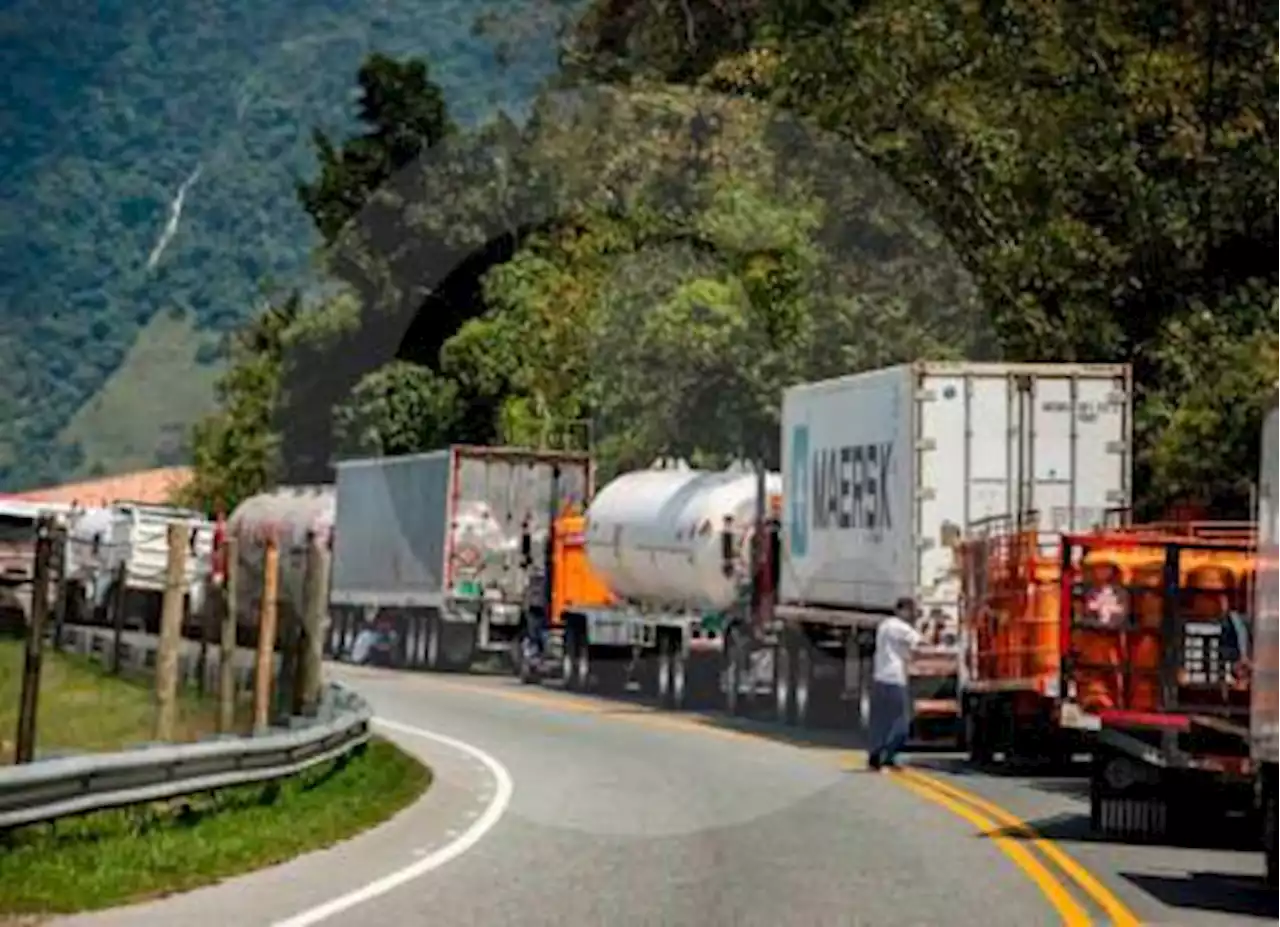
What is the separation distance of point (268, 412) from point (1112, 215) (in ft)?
150

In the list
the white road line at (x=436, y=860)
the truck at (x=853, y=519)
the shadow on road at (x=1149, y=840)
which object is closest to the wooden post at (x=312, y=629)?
the white road line at (x=436, y=860)

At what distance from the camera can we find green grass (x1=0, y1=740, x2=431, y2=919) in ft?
49.4

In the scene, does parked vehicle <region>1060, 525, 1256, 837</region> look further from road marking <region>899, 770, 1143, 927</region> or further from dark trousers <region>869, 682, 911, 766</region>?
dark trousers <region>869, 682, 911, 766</region>

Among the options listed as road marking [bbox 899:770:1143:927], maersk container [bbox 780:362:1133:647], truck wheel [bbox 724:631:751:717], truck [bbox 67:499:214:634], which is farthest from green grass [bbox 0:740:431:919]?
truck [bbox 67:499:214:634]

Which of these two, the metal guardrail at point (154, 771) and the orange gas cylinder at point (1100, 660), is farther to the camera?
the orange gas cylinder at point (1100, 660)

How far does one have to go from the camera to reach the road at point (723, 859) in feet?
48.9

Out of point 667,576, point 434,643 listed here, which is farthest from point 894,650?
point 434,643

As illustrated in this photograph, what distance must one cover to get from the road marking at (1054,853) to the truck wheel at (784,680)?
8.85 m

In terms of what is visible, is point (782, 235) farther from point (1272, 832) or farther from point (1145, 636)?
point (1272, 832)

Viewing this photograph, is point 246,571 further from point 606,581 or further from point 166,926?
point 166,926

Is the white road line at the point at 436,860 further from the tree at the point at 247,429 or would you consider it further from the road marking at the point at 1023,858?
the tree at the point at 247,429

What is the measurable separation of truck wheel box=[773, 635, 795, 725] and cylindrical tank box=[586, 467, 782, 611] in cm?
172

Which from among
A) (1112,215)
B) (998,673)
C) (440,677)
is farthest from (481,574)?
(998,673)

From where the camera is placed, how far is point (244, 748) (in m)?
19.6
